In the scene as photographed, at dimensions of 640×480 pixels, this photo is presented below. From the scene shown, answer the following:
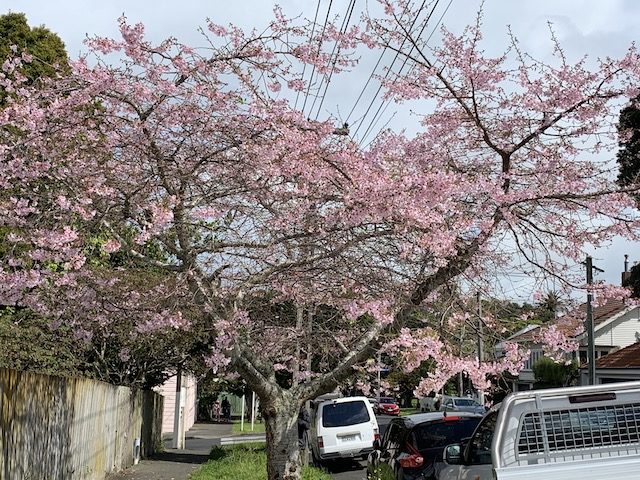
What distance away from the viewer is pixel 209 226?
31.0 ft

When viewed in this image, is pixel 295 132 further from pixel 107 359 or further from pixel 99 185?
pixel 107 359

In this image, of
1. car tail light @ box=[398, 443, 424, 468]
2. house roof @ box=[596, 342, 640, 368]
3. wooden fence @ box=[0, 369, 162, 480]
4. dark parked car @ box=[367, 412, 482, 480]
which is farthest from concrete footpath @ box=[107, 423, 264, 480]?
house roof @ box=[596, 342, 640, 368]

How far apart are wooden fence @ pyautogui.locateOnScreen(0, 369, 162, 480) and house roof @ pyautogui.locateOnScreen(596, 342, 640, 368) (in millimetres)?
25122

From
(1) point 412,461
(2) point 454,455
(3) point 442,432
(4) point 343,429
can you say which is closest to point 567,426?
(2) point 454,455

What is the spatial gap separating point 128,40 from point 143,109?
0.74m

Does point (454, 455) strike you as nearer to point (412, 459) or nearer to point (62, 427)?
point (412, 459)

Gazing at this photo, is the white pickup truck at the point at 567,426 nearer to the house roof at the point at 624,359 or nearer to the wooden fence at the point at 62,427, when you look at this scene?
the wooden fence at the point at 62,427

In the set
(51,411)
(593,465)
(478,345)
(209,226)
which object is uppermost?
(209,226)

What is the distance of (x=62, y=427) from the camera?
1115cm

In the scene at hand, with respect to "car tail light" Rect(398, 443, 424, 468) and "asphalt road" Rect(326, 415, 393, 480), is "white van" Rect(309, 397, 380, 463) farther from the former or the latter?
"car tail light" Rect(398, 443, 424, 468)

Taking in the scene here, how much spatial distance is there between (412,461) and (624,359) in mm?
29432

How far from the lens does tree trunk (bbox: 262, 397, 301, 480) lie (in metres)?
9.94

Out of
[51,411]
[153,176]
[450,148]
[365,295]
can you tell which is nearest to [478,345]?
[365,295]

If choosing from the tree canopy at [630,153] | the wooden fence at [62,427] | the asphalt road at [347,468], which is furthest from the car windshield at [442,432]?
the asphalt road at [347,468]
